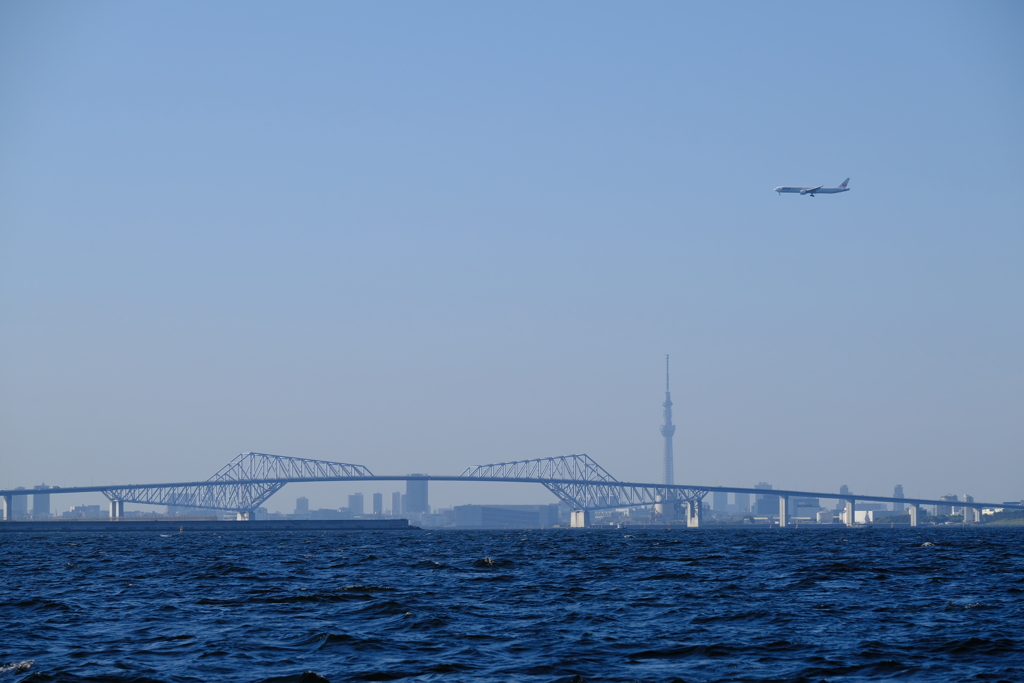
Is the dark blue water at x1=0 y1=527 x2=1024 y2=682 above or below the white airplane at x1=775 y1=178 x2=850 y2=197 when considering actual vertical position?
below

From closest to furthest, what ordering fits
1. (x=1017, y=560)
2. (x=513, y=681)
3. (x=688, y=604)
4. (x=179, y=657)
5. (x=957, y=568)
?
(x=513, y=681) < (x=179, y=657) < (x=688, y=604) < (x=957, y=568) < (x=1017, y=560)

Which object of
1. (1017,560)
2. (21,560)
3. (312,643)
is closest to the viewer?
(312,643)

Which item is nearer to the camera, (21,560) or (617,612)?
(617,612)

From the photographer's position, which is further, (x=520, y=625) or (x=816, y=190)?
(x=816, y=190)

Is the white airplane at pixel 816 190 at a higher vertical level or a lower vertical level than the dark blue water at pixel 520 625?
higher

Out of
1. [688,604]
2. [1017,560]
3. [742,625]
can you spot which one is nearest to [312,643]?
[742,625]

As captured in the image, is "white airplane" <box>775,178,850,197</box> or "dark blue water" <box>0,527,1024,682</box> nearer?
"dark blue water" <box>0,527,1024,682</box>

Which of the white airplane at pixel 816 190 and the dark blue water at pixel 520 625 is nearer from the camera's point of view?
the dark blue water at pixel 520 625

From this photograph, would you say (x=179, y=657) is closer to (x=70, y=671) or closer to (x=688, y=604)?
(x=70, y=671)
